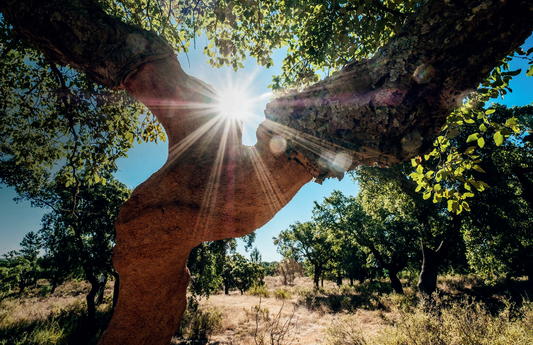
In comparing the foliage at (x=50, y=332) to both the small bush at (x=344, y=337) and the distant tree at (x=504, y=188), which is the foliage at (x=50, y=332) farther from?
the distant tree at (x=504, y=188)

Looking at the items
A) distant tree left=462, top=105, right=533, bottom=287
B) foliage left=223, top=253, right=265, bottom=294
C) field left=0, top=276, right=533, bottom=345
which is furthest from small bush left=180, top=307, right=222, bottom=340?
foliage left=223, top=253, right=265, bottom=294

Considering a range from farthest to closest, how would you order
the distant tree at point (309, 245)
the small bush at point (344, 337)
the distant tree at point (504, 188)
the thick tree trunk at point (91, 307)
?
the distant tree at point (309, 245) < the thick tree trunk at point (91, 307) < the distant tree at point (504, 188) < the small bush at point (344, 337)

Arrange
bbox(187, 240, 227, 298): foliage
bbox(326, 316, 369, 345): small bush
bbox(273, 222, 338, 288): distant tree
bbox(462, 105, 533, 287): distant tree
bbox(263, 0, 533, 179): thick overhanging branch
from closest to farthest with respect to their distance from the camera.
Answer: bbox(263, 0, 533, 179): thick overhanging branch, bbox(326, 316, 369, 345): small bush, bbox(462, 105, 533, 287): distant tree, bbox(187, 240, 227, 298): foliage, bbox(273, 222, 338, 288): distant tree

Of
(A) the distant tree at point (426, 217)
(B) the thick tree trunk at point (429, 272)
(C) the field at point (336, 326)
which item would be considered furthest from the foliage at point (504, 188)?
(C) the field at point (336, 326)

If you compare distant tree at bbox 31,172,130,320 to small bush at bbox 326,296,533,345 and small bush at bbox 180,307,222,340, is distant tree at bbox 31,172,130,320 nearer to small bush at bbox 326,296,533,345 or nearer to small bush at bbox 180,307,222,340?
small bush at bbox 180,307,222,340

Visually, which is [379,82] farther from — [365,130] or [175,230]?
[175,230]

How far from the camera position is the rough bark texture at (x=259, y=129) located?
1439 millimetres

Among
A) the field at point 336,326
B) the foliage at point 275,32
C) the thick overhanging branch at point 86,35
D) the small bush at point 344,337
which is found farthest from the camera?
the small bush at point 344,337

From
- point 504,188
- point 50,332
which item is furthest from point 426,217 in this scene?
point 50,332

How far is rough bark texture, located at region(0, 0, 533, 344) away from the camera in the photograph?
4.72 feet

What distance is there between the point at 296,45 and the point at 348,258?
1356 inches

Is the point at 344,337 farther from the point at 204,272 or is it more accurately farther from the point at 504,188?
the point at 504,188

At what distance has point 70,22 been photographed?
234 centimetres

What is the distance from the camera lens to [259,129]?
1881 millimetres
